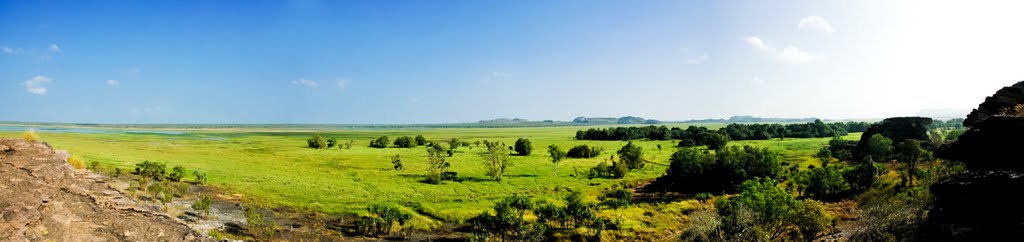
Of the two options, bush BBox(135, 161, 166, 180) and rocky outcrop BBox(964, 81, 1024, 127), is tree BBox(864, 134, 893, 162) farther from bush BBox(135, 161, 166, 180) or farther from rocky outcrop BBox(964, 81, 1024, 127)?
bush BBox(135, 161, 166, 180)

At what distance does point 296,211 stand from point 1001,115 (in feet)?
200

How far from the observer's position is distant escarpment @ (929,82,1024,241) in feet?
69.5

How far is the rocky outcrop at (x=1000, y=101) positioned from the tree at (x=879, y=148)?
8360 cm

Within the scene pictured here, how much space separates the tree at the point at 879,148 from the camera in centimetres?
10000

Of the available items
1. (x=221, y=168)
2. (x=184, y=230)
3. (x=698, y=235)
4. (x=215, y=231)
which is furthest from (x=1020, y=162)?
(x=221, y=168)

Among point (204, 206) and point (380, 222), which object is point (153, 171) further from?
point (380, 222)

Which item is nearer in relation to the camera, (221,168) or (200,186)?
(200,186)

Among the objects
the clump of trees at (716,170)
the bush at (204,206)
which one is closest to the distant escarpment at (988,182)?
the clump of trees at (716,170)

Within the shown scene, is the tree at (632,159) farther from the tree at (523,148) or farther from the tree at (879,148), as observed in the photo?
the tree at (879,148)

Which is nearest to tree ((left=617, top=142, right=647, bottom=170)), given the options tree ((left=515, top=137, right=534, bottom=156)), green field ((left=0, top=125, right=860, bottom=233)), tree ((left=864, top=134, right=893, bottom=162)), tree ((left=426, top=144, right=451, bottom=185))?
green field ((left=0, top=125, right=860, bottom=233))

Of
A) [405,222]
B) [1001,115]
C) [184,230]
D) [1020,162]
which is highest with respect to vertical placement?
[1001,115]

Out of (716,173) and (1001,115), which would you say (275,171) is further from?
(1001,115)

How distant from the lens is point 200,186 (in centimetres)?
7106

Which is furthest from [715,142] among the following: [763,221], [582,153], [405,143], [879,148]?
[763,221]
